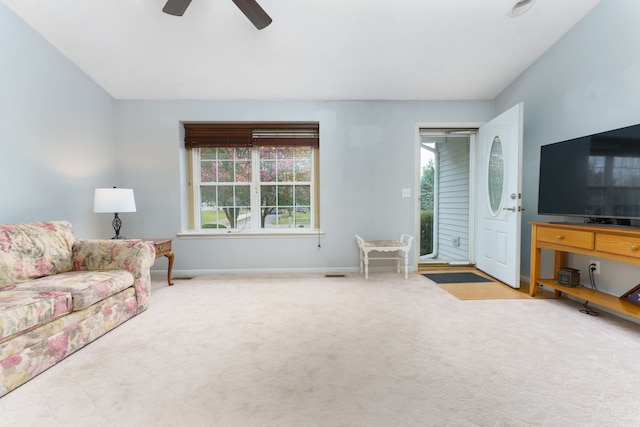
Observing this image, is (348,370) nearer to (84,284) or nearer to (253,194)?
(84,284)

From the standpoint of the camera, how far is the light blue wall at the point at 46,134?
99.2 inches

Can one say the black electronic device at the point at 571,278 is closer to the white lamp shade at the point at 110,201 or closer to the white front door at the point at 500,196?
the white front door at the point at 500,196

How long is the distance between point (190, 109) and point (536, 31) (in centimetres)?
415

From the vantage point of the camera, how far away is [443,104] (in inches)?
157

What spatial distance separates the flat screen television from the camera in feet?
7.12

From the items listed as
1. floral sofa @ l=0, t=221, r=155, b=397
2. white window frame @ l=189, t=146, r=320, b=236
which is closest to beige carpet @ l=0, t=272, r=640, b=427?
floral sofa @ l=0, t=221, r=155, b=397

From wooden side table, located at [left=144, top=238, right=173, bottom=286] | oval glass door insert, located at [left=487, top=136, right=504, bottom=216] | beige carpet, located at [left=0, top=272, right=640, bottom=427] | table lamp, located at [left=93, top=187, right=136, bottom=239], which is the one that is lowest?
beige carpet, located at [left=0, top=272, right=640, bottom=427]

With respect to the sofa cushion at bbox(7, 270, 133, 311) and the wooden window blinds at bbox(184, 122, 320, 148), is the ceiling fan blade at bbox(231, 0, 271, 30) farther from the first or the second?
the sofa cushion at bbox(7, 270, 133, 311)

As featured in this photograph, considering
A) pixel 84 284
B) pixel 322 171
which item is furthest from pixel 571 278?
pixel 84 284

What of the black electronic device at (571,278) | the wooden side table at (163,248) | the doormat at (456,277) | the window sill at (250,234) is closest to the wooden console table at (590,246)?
the black electronic device at (571,278)

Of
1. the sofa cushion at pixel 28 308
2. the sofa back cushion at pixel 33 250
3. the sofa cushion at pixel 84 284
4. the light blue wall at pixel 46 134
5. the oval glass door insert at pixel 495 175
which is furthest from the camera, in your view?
the oval glass door insert at pixel 495 175

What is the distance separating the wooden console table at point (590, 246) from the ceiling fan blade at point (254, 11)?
315 cm

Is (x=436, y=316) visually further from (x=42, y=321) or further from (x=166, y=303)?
(x=42, y=321)

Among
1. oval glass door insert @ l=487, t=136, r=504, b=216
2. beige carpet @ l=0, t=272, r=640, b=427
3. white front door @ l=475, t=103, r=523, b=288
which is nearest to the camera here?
beige carpet @ l=0, t=272, r=640, b=427
